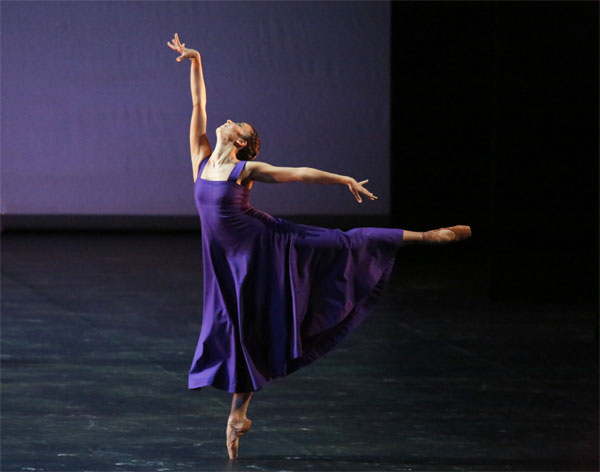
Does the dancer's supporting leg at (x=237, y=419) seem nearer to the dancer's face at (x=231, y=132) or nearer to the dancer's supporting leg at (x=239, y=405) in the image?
the dancer's supporting leg at (x=239, y=405)

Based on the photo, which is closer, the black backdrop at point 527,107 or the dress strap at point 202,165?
the dress strap at point 202,165

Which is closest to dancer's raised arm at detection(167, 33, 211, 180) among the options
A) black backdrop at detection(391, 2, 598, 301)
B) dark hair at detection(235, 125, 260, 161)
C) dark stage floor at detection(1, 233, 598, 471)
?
dark hair at detection(235, 125, 260, 161)

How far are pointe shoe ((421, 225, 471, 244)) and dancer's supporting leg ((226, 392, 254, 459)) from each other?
977 mm

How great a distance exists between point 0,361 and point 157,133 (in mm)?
5628

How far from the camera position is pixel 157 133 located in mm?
11859

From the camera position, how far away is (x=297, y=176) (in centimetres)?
307

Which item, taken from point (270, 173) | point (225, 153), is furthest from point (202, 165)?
point (270, 173)

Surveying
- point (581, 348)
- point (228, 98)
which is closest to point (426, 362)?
point (581, 348)

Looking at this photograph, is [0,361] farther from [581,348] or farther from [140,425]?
[581,348]

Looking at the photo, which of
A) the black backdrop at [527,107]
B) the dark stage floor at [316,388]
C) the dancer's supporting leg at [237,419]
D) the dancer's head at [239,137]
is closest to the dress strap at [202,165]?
the dancer's head at [239,137]

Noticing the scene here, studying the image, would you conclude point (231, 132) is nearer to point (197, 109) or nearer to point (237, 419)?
point (197, 109)

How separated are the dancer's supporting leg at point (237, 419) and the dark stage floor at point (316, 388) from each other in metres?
0.99

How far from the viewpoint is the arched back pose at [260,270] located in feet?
10.6

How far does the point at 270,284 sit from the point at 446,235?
632 mm
